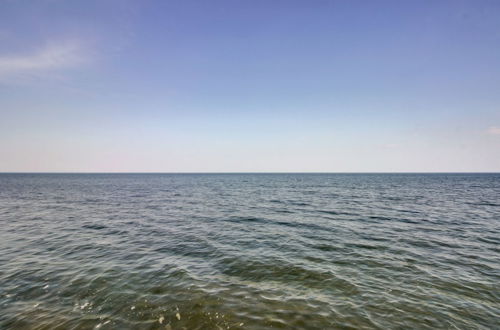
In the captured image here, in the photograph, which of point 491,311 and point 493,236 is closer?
point 491,311

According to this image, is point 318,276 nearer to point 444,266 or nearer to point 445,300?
point 445,300

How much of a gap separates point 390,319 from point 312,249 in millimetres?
6912

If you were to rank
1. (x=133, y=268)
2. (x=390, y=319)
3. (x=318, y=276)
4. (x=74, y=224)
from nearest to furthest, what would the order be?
(x=390, y=319) → (x=318, y=276) → (x=133, y=268) → (x=74, y=224)

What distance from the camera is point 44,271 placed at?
434 inches

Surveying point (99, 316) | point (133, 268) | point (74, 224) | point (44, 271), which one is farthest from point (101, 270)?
point (74, 224)

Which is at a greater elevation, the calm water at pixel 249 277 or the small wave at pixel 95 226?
the small wave at pixel 95 226

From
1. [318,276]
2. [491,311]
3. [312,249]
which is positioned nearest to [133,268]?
[318,276]

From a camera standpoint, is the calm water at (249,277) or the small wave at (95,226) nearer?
the calm water at (249,277)

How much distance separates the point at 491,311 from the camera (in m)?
8.00

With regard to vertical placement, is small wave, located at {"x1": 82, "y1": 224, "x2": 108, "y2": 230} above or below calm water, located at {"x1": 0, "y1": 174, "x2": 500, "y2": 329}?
above

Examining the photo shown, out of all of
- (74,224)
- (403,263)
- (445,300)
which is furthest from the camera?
(74,224)

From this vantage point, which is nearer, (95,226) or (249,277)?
(249,277)

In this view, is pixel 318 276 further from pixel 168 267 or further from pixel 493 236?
pixel 493 236

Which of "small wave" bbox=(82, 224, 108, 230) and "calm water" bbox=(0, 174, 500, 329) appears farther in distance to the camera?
"small wave" bbox=(82, 224, 108, 230)
